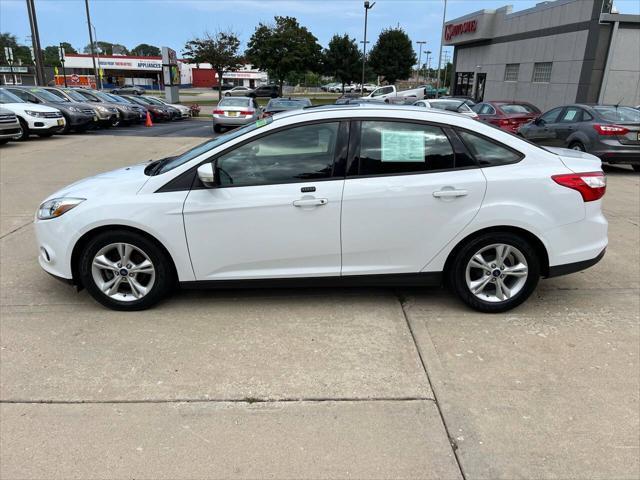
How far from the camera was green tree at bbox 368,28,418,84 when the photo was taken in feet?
207

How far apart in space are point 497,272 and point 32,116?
1643cm

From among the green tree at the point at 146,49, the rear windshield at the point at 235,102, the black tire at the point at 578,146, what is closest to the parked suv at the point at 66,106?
the rear windshield at the point at 235,102

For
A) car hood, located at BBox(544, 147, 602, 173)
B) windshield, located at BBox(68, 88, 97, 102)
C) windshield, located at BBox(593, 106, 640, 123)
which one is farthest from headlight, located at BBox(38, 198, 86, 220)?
windshield, located at BBox(68, 88, 97, 102)

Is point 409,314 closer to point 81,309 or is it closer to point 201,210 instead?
point 201,210

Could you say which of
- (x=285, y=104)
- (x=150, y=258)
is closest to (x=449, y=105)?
(x=285, y=104)

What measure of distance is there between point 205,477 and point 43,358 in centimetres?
169

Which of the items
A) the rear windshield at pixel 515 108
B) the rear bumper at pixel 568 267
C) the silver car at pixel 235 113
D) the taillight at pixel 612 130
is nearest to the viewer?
the rear bumper at pixel 568 267

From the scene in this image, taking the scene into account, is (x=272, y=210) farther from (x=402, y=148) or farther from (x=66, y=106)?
(x=66, y=106)

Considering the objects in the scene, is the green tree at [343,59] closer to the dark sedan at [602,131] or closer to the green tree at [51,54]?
the dark sedan at [602,131]

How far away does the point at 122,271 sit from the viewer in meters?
3.97

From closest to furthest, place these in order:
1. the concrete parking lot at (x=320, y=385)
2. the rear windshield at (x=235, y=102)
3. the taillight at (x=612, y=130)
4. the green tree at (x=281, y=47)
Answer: the concrete parking lot at (x=320, y=385) < the taillight at (x=612, y=130) < the rear windshield at (x=235, y=102) < the green tree at (x=281, y=47)

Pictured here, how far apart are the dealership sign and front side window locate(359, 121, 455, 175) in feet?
105

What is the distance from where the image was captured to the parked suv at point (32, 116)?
1584cm

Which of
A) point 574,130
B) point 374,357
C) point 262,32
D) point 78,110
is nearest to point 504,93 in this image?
point 574,130
